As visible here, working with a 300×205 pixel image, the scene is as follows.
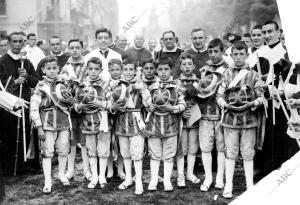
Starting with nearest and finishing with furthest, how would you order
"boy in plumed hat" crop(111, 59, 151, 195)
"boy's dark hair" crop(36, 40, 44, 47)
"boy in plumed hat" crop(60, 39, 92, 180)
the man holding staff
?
"boy in plumed hat" crop(111, 59, 151, 195) < "boy in plumed hat" crop(60, 39, 92, 180) < the man holding staff < "boy's dark hair" crop(36, 40, 44, 47)

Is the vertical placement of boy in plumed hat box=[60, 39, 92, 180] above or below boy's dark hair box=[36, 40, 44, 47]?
below

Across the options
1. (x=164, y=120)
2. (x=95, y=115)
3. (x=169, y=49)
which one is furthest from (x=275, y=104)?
(x=169, y=49)

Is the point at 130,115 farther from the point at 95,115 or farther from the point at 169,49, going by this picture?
the point at 169,49

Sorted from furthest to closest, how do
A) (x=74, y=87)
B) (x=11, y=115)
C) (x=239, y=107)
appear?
(x=11, y=115) < (x=74, y=87) < (x=239, y=107)

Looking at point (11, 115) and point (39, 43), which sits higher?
point (39, 43)

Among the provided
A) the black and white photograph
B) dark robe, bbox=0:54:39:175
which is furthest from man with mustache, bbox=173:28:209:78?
dark robe, bbox=0:54:39:175

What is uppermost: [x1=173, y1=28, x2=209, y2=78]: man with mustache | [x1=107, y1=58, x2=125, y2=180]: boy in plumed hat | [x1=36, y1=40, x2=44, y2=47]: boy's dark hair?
[x1=36, y1=40, x2=44, y2=47]: boy's dark hair

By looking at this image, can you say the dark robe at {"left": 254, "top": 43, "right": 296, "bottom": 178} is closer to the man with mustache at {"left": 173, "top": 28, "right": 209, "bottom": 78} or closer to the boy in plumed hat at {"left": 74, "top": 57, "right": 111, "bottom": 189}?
the man with mustache at {"left": 173, "top": 28, "right": 209, "bottom": 78}

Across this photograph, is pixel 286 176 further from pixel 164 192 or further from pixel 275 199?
pixel 164 192

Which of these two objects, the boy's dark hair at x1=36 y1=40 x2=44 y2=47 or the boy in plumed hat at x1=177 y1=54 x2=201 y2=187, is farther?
the boy's dark hair at x1=36 y1=40 x2=44 y2=47

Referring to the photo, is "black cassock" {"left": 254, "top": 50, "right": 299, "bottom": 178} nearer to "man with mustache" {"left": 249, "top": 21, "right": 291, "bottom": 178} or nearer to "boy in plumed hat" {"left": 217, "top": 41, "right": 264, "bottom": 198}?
"man with mustache" {"left": 249, "top": 21, "right": 291, "bottom": 178}

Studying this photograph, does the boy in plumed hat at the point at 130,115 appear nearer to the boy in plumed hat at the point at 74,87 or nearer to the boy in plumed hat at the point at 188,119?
the boy in plumed hat at the point at 188,119

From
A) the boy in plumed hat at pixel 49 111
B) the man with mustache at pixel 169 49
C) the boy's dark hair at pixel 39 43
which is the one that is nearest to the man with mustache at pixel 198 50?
the man with mustache at pixel 169 49

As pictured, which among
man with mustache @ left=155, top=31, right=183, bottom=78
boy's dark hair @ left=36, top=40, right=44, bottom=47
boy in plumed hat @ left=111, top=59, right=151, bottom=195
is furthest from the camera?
boy's dark hair @ left=36, top=40, right=44, bottom=47
